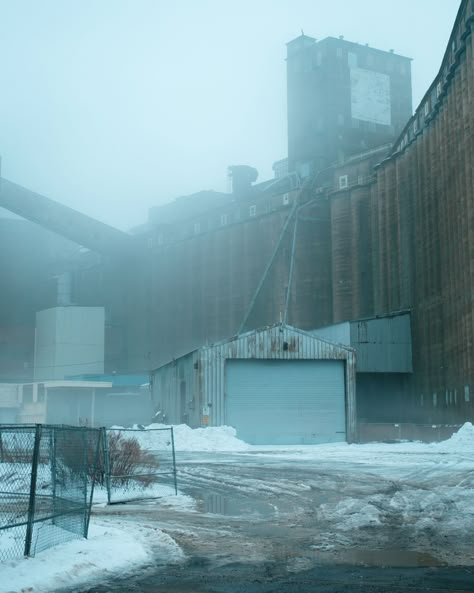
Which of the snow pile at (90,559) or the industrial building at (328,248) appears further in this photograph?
the industrial building at (328,248)

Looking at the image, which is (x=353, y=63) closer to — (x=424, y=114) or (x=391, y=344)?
(x=424, y=114)

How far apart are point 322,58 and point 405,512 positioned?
74.1 meters

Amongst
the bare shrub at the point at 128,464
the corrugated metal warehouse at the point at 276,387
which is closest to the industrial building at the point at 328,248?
the corrugated metal warehouse at the point at 276,387

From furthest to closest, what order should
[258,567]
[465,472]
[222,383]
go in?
[222,383]
[465,472]
[258,567]

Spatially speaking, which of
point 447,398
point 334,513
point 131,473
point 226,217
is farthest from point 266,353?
point 226,217

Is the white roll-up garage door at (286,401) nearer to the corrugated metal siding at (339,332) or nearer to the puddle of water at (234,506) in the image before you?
the corrugated metal siding at (339,332)

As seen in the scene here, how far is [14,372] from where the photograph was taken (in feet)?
286

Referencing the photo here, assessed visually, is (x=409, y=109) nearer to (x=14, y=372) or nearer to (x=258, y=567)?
(x=14, y=372)

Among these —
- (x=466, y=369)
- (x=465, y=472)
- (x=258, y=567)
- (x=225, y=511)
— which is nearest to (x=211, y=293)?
(x=466, y=369)

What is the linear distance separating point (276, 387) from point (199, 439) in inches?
189

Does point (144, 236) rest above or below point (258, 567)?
above

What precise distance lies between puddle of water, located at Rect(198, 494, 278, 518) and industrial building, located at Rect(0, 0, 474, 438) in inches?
731

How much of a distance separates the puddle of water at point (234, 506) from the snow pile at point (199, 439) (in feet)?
44.3

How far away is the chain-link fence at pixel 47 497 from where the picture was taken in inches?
344
